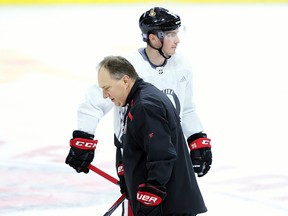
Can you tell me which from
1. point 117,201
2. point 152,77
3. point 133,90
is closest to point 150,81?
point 152,77

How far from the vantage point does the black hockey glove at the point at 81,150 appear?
347 cm

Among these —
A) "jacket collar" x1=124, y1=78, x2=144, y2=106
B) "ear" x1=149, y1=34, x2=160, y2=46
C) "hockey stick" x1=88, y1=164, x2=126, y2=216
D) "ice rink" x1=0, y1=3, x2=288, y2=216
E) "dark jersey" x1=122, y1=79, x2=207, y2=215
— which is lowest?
"ice rink" x1=0, y1=3, x2=288, y2=216

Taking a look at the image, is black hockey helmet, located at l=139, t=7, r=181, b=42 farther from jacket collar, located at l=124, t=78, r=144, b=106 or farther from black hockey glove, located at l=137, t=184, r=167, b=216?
black hockey glove, located at l=137, t=184, r=167, b=216

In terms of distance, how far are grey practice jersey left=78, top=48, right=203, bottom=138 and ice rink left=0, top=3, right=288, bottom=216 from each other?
0.88 meters

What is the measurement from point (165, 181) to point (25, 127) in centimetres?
333

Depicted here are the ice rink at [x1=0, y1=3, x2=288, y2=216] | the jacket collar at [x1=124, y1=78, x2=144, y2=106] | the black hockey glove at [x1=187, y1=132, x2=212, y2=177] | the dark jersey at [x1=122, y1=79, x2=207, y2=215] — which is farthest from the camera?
the ice rink at [x1=0, y1=3, x2=288, y2=216]

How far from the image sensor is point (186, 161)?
286 cm

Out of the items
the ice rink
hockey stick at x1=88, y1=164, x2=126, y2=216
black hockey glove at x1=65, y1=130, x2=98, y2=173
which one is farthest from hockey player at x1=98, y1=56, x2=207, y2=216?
the ice rink

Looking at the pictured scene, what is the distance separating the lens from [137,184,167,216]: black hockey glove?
274 centimetres

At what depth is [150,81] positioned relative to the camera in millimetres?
3498

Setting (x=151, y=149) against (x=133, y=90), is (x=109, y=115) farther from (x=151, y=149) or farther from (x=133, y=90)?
(x=151, y=149)

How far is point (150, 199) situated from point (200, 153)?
916 millimetres

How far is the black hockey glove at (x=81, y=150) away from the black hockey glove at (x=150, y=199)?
714 millimetres

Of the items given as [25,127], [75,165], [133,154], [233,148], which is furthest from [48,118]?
[133,154]
